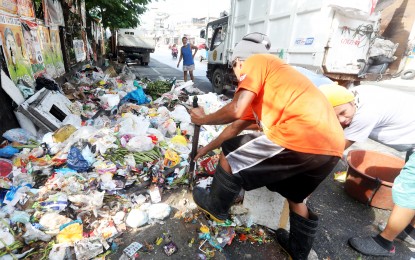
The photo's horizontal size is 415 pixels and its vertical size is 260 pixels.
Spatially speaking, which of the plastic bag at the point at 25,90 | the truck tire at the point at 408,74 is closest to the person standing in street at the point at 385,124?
the plastic bag at the point at 25,90

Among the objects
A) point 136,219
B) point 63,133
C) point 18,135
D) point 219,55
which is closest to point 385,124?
point 136,219

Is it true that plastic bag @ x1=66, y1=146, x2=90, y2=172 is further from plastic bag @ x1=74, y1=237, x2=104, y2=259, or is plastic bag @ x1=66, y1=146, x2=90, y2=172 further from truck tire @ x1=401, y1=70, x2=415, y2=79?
truck tire @ x1=401, y1=70, x2=415, y2=79

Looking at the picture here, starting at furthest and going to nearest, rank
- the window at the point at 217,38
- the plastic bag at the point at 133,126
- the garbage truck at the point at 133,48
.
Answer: the garbage truck at the point at 133,48 < the window at the point at 217,38 < the plastic bag at the point at 133,126

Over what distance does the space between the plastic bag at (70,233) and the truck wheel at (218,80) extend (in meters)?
6.97

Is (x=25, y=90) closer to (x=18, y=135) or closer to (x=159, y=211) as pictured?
(x=18, y=135)

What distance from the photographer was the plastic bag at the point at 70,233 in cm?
189

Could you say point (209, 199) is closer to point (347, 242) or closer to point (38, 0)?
point (347, 242)

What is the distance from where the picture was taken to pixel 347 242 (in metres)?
Result: 2.27

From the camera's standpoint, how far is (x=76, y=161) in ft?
9.09

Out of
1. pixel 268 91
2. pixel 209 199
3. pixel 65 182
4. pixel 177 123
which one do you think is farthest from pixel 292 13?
pixel 65 182

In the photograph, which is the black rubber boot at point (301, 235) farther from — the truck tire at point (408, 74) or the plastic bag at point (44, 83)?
the truck tire at point (408, 74)

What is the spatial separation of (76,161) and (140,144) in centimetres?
78

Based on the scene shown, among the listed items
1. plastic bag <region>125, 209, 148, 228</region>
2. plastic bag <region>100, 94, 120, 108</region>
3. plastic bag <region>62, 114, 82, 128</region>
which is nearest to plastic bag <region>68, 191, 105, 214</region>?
plastic bag <region>125, 209, 148, 228</region>

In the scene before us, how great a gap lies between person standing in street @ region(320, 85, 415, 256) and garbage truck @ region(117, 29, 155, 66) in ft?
55.5
